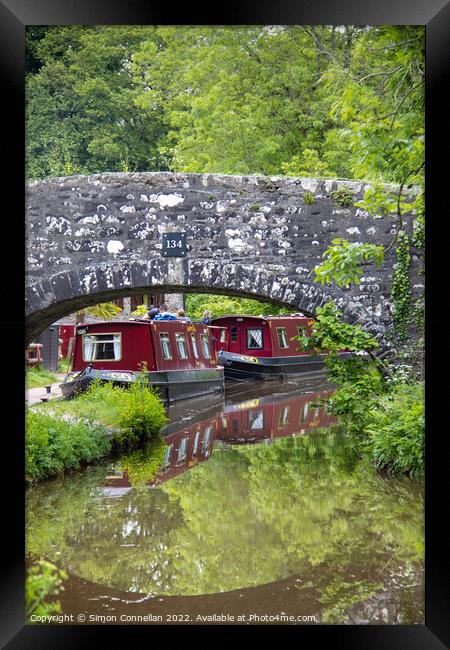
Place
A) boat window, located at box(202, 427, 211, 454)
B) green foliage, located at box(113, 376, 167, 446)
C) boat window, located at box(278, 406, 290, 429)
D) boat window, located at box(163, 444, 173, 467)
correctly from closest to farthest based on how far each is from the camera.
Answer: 1. boat window, located at box(163, 444, 173, 467)
2. green foliage, located at box(113, 376, 167, 446)
3. boat window, located at box(202, 427, 211, 454)
4. boat window, located at box(278, 406, 290, 429)

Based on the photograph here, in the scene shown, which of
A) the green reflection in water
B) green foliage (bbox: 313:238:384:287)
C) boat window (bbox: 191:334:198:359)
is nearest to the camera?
the green reflection in water

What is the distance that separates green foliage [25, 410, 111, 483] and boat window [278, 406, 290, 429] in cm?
391

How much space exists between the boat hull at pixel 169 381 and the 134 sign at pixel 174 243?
2.89 m

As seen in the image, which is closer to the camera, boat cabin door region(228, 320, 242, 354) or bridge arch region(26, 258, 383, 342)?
bridge arch region(26, 258, 383, 342)

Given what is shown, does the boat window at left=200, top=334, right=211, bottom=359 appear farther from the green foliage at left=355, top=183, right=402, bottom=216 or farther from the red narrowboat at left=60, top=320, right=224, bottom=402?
the green foliage at left=355, top=183, right=402, bottom=216

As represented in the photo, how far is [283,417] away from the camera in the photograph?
11.9m

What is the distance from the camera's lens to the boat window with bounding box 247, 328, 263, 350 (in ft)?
58.2

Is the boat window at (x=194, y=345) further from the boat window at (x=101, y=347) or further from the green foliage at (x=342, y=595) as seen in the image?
the green foliage at (x=342, y=595)

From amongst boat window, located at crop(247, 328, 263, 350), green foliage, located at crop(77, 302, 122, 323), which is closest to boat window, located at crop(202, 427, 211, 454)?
green foliage, located at crop(77, 302, 122, 323)

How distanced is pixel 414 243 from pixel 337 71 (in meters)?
1.87

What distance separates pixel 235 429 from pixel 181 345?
300 centimetres

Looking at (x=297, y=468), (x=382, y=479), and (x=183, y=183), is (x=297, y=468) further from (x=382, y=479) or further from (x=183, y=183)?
(x=183, y=183)

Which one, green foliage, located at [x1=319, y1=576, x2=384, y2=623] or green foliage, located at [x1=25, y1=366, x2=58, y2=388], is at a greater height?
green foliage, located at [x1=25, y1=366, x2=58, y2=388]

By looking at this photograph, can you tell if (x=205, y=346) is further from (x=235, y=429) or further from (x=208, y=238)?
(x=208, y=238)
